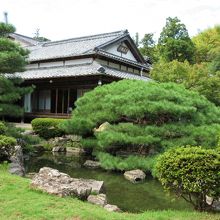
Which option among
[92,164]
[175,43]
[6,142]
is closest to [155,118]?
[92,164]

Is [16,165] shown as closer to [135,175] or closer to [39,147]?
[135,175]

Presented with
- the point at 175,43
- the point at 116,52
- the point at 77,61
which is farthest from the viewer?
the point at 175,43

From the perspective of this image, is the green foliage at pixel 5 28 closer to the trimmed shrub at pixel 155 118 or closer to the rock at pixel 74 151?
the trimmed shrub at pixel 155 118

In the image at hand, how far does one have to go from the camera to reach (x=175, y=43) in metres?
30.6

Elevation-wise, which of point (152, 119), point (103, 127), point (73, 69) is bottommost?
point (103, 127)

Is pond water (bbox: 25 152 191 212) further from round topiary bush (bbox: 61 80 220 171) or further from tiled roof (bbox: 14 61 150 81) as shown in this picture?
tiled roof (bbox: 14 61 150 81)

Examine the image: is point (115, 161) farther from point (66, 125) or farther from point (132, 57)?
point (132, 57)

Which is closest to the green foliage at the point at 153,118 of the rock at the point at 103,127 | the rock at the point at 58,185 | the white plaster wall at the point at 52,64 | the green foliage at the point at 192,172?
the rock at the point at 103,127

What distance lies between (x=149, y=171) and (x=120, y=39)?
1585cm

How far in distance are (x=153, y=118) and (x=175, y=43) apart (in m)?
18.6

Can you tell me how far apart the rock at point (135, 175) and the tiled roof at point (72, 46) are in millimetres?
12888

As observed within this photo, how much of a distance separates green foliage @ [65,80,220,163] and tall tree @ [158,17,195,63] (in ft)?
56.3

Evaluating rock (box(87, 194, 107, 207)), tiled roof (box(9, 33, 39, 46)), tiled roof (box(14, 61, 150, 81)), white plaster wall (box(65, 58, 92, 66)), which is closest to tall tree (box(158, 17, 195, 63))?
tiled roof (box(14, 61, 150, 81))

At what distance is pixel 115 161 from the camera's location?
43.1 feet
